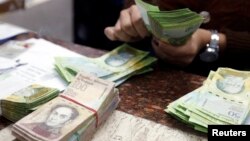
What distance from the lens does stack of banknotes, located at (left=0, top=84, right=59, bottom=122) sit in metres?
0.64

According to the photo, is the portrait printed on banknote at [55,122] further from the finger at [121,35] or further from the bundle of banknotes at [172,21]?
the finger at [121,35]

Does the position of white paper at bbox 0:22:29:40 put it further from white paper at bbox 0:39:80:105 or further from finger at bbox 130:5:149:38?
finger at bbox 130:5:149:38

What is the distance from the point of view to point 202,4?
39.7 inches

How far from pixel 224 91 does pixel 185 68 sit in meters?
0.25

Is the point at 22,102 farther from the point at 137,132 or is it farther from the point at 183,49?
the point at 183,49

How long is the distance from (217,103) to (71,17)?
1362 millimetres

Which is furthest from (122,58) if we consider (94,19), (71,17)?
(71,17)

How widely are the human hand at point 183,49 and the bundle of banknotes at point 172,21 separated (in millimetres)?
91

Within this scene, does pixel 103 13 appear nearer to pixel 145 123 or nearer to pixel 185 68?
pixel 185 68

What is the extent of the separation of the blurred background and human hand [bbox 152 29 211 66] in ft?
2.22

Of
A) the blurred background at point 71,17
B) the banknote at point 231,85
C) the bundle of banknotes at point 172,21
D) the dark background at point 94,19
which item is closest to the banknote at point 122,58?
the bundle of banknotes at point 172,21

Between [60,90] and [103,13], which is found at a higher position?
[60,90]

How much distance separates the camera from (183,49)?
879 millimetres

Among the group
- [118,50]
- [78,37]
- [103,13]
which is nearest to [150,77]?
[118,50]
